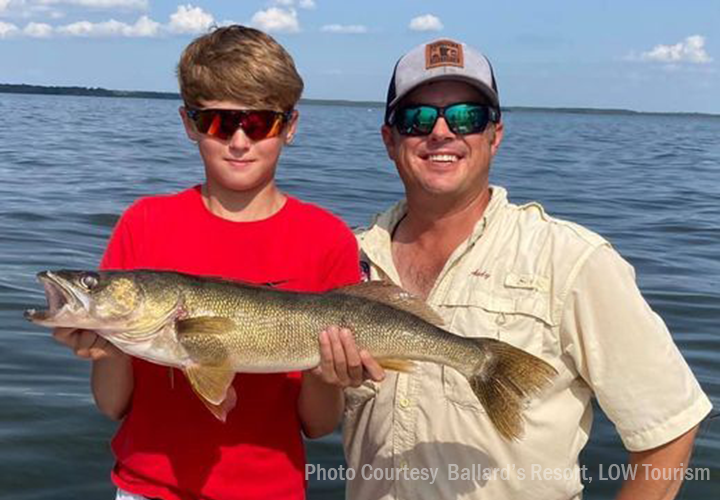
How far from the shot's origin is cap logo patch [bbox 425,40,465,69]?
456 cm

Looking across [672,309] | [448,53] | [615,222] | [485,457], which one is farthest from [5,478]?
[615,222]

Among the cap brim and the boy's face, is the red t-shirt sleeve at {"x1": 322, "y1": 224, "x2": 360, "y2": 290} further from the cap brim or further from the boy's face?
the cap brim

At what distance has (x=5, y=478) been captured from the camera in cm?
666

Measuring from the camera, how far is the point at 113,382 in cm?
399

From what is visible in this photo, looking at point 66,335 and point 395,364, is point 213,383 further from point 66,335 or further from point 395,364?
point 395,364

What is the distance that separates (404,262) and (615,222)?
1479 centimetres

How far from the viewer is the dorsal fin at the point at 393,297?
12.9 ft

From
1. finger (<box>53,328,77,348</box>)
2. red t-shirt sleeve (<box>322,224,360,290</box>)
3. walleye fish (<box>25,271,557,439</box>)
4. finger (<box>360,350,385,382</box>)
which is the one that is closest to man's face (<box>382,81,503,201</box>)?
red t-shirt sleeve (<box>322,224,360,290</box>)

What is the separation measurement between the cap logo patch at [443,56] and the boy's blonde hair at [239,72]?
75 cm

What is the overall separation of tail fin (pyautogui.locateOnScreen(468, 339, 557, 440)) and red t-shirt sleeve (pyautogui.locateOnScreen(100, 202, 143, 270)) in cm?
159

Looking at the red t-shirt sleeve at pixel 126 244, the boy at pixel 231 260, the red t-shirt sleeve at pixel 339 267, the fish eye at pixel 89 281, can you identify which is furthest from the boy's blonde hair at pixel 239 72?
the fish eye at pixel 89 281

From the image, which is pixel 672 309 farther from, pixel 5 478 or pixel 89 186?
pixel 89 186

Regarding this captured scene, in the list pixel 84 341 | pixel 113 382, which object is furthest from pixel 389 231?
pixel 84 341

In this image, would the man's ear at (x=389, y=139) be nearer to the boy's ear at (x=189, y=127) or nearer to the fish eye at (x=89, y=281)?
the boy's ear at (x=189, y=127)
